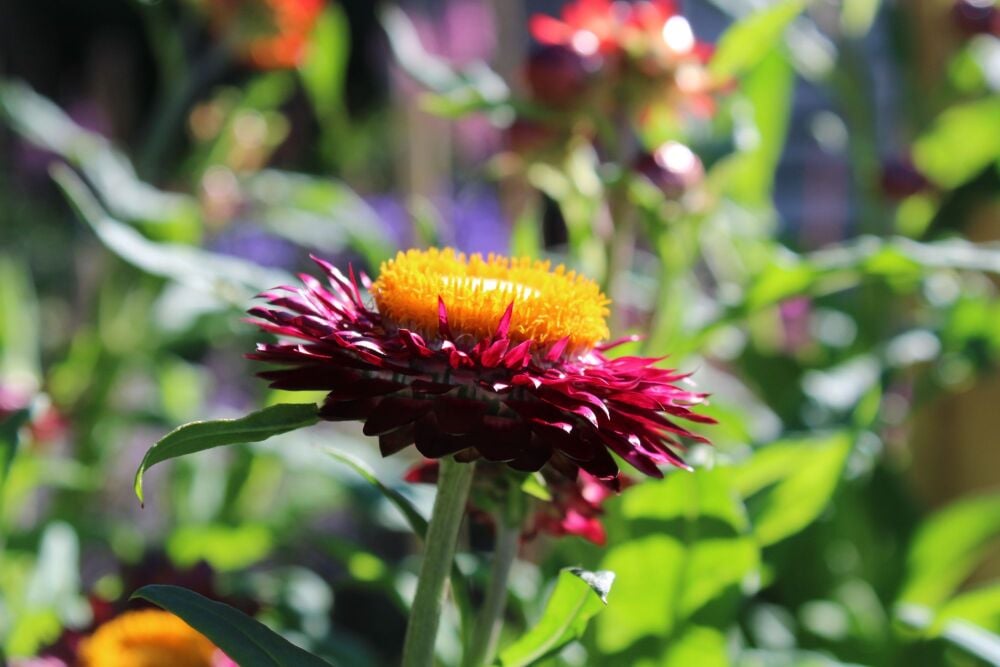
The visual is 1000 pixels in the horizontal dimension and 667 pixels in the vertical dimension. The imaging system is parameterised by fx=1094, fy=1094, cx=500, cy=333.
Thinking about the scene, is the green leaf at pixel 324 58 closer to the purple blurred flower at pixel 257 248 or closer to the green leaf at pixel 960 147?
the green leaf at pixel 960 147

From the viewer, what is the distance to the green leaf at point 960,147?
1.24 meters

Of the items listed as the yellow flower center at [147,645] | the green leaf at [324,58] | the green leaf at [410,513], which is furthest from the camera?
the green leaf at [324,58]

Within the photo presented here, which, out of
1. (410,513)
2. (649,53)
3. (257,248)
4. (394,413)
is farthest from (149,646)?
(257,248)

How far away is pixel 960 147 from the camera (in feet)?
4.14

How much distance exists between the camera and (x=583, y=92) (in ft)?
3.22

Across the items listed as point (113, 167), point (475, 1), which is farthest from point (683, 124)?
point (475, 1)

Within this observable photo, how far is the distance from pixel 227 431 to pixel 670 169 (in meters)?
0.51

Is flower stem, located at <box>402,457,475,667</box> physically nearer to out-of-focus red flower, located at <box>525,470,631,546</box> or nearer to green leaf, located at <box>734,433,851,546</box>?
out-of-focus red flower, located at <box>525,470,631,546</box>

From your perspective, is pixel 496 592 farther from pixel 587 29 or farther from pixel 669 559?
pixel 587 29

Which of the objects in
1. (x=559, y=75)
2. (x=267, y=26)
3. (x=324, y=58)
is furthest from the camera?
(x=324, y=58)

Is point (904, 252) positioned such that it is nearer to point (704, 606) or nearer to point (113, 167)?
point (704, 606)

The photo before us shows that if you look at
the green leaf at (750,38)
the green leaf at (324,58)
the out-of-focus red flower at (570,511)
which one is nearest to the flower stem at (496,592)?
the out-of-focus red flower at (570,511)

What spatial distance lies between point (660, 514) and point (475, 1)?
3039 mm

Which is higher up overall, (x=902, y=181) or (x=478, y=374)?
(x=902, y=181)
